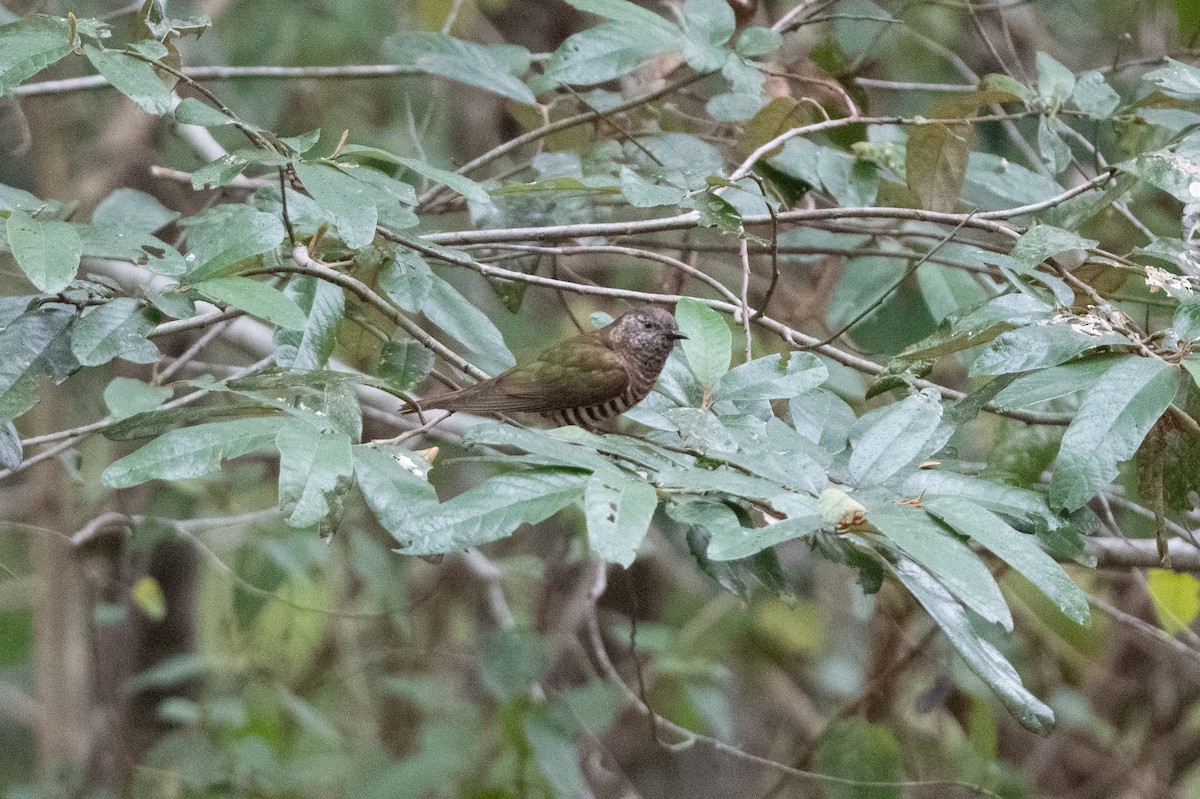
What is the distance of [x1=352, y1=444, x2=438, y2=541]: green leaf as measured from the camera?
5.02 ft

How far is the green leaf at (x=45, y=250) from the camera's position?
1663 millimetres

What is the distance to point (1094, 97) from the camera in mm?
2787

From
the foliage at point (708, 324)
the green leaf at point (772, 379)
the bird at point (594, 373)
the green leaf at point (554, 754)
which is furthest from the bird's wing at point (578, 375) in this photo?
the green leaf at point (554, 754)

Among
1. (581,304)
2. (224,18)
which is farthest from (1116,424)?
(224,18)

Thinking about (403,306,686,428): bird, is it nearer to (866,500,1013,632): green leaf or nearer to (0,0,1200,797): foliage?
(0,0,1200,797): foliage

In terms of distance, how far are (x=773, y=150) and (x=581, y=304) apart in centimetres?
310

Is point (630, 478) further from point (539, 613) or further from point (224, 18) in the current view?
point (224, 18)

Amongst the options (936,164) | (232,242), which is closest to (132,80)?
(232,242)

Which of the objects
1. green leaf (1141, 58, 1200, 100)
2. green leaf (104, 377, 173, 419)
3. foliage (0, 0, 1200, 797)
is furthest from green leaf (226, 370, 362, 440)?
green leaf (1141, 58, 1200, 100)

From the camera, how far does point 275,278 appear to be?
239cm

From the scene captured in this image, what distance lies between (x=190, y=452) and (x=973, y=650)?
106 cm

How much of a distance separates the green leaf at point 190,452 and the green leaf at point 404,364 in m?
0.65

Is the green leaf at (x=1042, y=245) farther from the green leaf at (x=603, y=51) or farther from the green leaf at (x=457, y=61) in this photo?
Result: the green leaf at (x=457, y=61)

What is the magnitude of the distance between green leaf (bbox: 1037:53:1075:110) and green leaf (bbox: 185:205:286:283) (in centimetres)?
181
